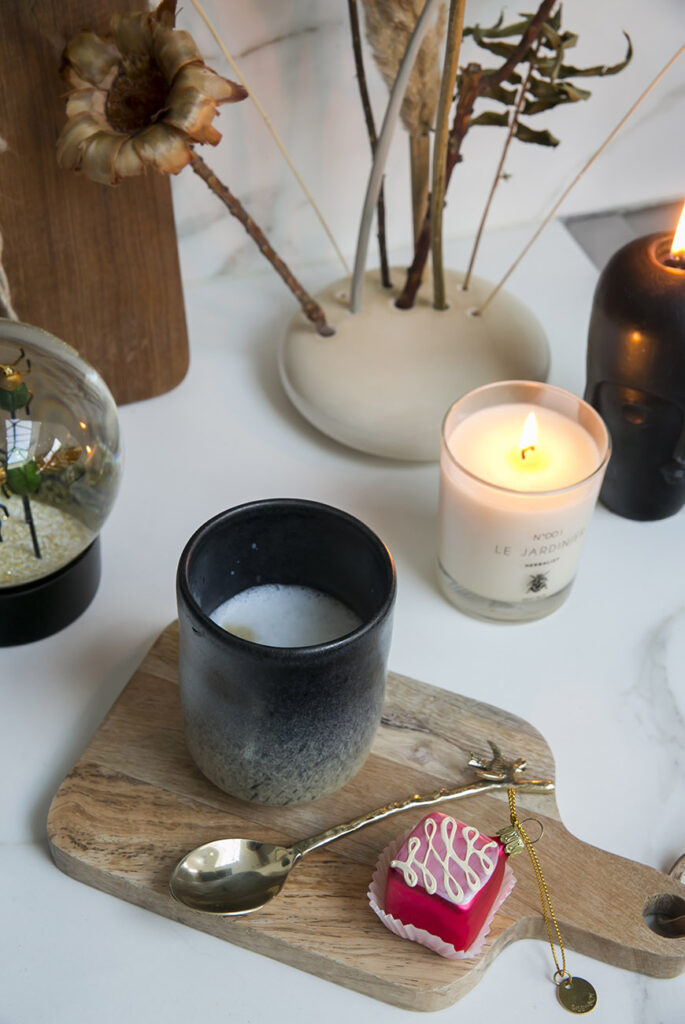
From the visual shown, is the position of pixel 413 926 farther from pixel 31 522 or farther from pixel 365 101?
pixel 365 101

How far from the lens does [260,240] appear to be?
641 millimetres

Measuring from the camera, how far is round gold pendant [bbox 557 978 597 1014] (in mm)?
456

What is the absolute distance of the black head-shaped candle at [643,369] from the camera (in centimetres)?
58

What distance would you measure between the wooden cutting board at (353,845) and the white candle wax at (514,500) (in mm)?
77

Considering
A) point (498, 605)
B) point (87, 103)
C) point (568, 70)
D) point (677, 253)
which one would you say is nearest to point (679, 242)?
point (677, 253)

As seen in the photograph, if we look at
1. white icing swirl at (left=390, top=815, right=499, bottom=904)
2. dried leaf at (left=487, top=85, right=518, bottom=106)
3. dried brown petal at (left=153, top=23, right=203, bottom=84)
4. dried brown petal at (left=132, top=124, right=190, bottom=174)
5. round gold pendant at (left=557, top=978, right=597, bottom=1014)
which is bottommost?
round gold pendant at (left=557, top=978, right=597, bottom=1014)

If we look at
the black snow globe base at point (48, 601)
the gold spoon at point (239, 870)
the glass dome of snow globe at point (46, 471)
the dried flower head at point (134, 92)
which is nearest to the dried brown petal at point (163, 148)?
the dried flower head at point (134, 92)

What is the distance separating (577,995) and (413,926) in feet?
0.27

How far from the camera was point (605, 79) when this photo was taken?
817 mm

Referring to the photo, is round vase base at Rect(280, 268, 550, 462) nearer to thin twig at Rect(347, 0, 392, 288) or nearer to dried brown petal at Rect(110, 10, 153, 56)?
thin twig at Rect(347, 0, 392, 288)

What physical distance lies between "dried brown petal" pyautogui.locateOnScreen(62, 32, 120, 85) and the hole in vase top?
0.48 metres

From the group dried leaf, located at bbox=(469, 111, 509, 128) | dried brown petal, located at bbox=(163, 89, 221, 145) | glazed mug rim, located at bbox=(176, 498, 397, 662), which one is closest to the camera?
glazed mug rim, located at bbox=(176, 498, 397, 662)

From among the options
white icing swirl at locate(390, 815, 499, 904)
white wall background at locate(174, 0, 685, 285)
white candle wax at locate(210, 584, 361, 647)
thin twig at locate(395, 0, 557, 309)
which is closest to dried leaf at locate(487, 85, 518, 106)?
thin twig at locate(395, 0, 557, 309)

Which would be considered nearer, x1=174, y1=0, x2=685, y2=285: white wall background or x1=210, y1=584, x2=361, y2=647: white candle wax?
x1=210, y1=584, x2=361, y2=647: white candle wax
